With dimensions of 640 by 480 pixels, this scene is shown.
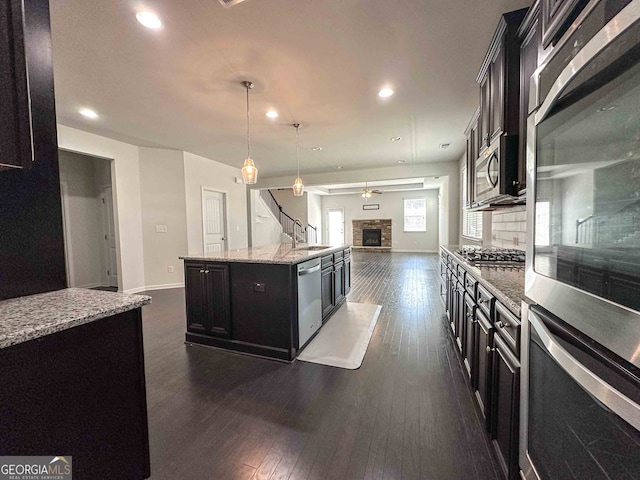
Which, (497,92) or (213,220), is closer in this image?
(497,92)

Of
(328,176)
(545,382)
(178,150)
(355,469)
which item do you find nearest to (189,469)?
(355,469)

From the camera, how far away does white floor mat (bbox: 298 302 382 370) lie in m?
2.43

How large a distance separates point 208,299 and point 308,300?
101 cm

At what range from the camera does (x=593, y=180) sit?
67cm

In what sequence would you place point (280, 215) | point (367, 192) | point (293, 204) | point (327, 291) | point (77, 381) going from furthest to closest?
point (293, 204) → point (280, 215) → point (367, 192) → point (327, 291) → point (77, 381)

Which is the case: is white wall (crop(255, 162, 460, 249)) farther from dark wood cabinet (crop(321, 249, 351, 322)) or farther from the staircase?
dark wood cabinet (crop(321, 249, 351, 322))

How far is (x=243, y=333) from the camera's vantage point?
8.45 ft

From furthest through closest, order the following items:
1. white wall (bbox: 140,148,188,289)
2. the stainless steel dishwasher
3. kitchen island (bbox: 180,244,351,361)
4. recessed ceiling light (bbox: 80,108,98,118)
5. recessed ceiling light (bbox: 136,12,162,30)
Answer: white wall (bbox: 140,148,188,289), recessed ceiling light (bbox: 80,108,98,118), the stainless steel dishwasher, kitchen island (bbox: 180,244,351,361), recessed ceiling light (bbox: 136,12,162,30)

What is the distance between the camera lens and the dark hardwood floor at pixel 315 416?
1339 mm

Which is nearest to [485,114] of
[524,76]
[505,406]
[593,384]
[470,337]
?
[524,76]

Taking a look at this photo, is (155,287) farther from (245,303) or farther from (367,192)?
(367,192)

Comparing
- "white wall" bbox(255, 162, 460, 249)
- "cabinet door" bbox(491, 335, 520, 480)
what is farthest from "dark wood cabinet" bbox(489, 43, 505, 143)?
"white wall" bbox(255, 162, 460, 249)

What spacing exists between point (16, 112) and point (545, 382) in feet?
Result: 5.98

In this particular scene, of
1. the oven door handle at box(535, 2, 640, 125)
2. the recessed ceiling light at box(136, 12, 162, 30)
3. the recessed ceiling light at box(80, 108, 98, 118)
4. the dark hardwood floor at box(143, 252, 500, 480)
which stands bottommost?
the dark hardwood floor at box(143, 252, 500, 480)
